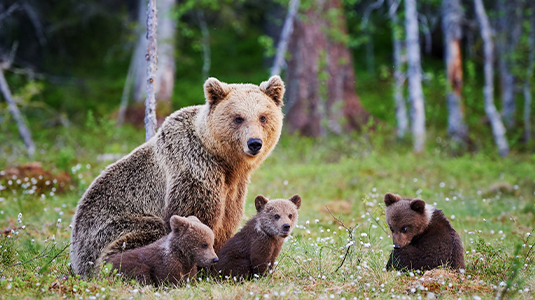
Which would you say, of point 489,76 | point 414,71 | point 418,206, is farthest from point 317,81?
point 418,206

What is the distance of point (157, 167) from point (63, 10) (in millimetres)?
21397

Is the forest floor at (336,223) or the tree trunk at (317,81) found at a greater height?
the tree trunk at (317,81)

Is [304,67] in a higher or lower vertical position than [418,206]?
higher

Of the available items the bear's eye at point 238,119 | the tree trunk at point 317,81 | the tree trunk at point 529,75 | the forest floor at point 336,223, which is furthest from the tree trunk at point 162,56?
the tree trunk at point 529,75

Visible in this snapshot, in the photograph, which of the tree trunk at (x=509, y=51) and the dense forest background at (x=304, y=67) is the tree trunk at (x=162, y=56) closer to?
the dense forest background at (x=304, y=67)

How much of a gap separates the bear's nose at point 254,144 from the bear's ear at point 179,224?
3.70 ft

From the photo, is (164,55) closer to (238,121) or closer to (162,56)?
(162,56)

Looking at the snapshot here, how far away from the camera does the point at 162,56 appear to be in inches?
797

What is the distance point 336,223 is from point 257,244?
11.1ft

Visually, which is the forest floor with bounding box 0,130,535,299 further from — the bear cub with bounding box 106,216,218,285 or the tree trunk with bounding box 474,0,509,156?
the tree trunk with bounding box 474,0,509,156

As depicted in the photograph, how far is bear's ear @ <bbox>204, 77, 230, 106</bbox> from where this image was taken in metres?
5.93

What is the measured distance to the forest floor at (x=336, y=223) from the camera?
5.00 metres

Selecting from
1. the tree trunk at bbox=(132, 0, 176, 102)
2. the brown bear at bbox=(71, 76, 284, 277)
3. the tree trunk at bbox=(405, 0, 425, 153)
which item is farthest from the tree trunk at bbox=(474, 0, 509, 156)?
the brown bear at bbox=(71, 76, 284, 277)

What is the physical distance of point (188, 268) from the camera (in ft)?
17.7
